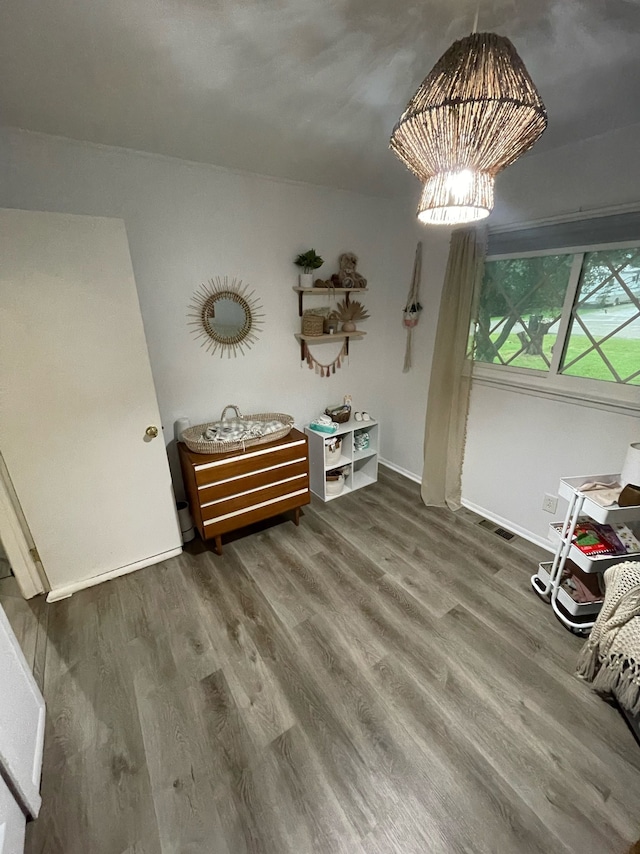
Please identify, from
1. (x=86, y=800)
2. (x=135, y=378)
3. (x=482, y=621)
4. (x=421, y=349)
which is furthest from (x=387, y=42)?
(x=86, y=800)

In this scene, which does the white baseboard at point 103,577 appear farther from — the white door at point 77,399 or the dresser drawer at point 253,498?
the dresser drawer at point 253,498

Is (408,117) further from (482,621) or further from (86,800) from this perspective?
(86,800)

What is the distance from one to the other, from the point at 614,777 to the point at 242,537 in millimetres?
2032

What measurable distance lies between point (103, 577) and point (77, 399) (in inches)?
42.3

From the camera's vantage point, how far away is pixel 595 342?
6.23ft

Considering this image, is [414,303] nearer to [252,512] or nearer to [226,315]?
[226,315]

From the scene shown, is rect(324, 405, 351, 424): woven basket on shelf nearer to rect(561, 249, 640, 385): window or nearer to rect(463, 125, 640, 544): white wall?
rect(463, 125, 640, 544): white wall

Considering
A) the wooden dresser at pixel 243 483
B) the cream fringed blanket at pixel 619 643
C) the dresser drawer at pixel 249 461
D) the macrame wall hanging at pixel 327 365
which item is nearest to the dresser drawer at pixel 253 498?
A: the wooden dresser at pixel 243 483

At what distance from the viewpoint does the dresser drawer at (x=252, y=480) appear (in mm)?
2053

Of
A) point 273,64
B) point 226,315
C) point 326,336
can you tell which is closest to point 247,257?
point 226,315

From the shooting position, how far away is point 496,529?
7.91ft

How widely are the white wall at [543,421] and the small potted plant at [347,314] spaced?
3.62 ft

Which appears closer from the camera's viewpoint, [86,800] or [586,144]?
[86,800]

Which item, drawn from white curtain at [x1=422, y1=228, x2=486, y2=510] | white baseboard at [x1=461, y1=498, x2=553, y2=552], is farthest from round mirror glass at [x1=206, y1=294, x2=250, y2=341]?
white baseboard at [x1=461, y1=498, x2=553, y2=552]
